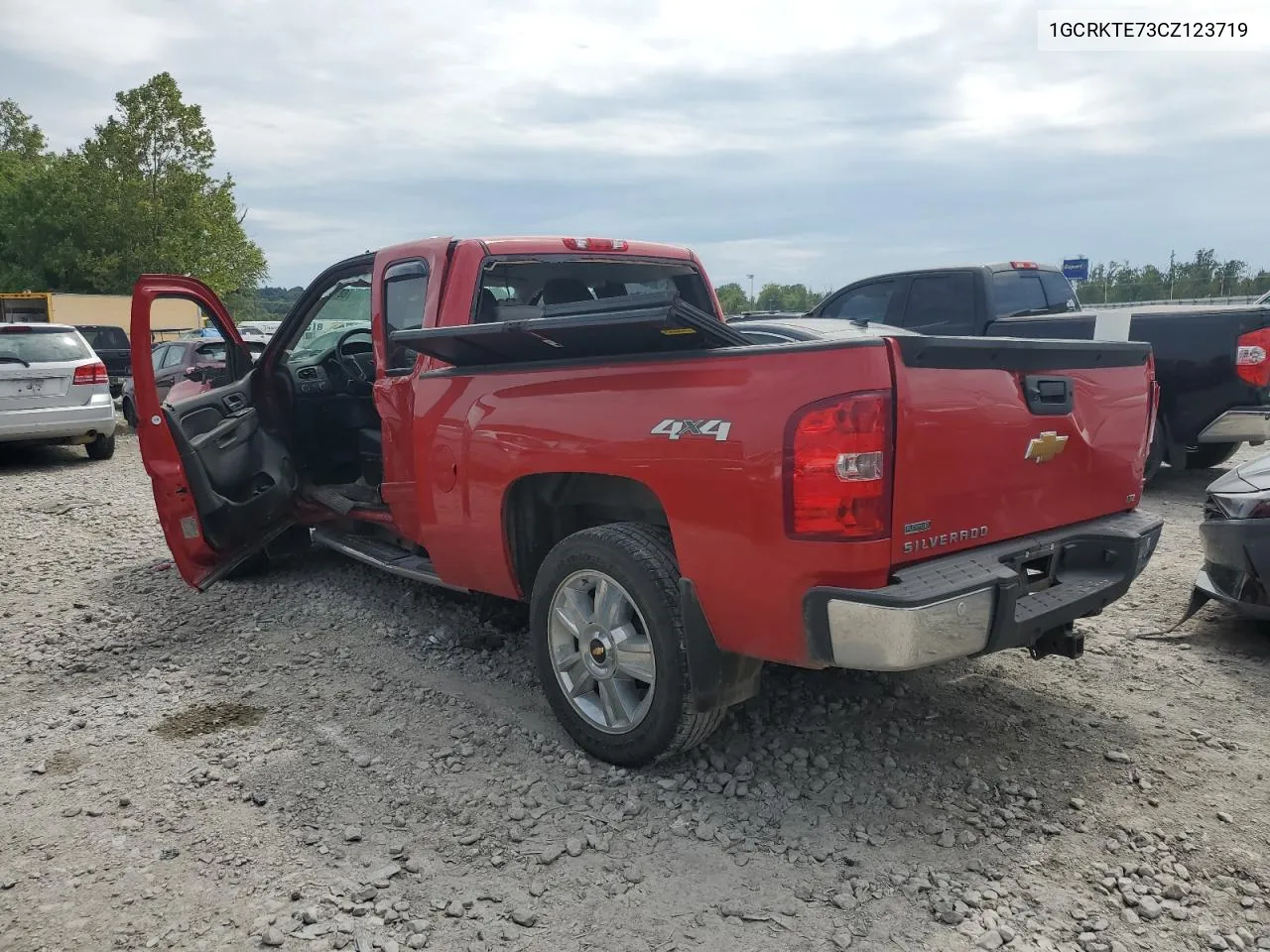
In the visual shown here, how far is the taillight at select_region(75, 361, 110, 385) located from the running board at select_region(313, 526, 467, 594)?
682cm

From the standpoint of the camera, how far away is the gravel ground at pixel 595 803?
2561 millimetres

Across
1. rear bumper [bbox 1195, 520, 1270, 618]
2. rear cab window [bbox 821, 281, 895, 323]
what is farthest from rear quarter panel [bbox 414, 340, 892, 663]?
rear cab window [bbox 821, 281, 895, 323]

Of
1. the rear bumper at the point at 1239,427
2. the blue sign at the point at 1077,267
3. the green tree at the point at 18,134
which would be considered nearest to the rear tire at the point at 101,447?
the rear bumper at the point at 1239,427

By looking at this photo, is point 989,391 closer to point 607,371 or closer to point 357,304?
point 607,371

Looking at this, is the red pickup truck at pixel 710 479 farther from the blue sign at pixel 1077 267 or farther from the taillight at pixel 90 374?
the blue sign at pixel 1077 267

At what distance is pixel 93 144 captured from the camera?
34500 millimetres

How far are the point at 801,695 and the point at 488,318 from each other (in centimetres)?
219

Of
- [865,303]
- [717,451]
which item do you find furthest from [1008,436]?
[865,303]

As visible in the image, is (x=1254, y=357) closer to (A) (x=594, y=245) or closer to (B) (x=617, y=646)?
(A) (x=594, y=245)

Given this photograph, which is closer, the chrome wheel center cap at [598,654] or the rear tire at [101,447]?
the chrome wheel center cap at [598,654]

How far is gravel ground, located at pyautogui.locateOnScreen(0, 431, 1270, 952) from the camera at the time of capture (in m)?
2.56

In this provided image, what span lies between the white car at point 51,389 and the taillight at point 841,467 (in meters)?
10.3

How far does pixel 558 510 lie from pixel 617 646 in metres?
0.77

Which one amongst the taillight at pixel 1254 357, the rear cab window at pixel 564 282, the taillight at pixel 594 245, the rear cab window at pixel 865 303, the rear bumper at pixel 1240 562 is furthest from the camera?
the rear cab window at pixel 865 303
